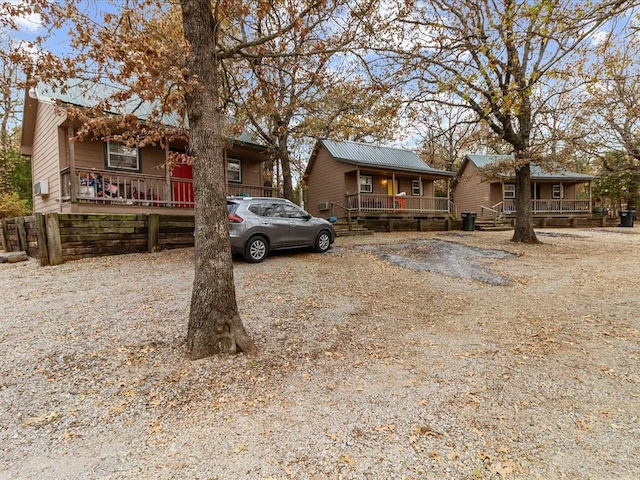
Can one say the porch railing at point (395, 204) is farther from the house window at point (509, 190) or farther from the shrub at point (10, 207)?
the shrub at point (10, 207)

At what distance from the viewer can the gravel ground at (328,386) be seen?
7.45ft

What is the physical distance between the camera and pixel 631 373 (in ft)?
11.2

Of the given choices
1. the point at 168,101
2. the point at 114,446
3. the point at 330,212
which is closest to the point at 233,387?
the point at 114,446

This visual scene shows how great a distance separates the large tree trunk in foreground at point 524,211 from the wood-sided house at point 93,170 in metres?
10.9

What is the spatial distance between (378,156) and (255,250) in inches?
580

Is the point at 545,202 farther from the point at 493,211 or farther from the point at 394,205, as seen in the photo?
the point at 394,205

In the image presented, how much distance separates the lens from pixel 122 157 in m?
12.3

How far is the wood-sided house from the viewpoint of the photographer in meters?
10.2

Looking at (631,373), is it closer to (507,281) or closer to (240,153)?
(507,281)

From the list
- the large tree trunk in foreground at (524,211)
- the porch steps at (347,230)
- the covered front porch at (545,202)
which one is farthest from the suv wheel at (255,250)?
the covered front porch at (545,202)

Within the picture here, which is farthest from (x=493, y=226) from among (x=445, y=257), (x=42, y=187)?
(x=42, y=187)

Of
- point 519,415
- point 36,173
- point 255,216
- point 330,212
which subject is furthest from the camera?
point 330,212

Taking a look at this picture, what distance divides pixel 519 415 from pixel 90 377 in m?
3.99

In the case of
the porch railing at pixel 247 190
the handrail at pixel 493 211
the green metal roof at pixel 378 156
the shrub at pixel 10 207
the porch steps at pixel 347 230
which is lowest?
the porch steps at pixel 347 230
